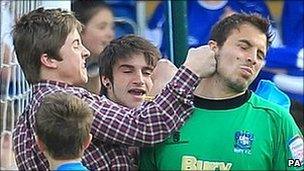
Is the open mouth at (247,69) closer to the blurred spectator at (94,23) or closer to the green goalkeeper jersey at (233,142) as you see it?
the green goalkeeper jersey at (233,142)

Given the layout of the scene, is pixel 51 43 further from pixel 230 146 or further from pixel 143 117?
pixel 230 146

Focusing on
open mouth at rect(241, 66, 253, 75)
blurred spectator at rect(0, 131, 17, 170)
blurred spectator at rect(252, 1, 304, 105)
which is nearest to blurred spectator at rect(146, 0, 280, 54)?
blurred spectator at rect(252, 1, 304, 105)

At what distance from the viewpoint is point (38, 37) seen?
3.10m

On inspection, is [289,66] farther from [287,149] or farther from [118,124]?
[118,124]

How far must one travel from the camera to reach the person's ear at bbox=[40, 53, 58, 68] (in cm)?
310

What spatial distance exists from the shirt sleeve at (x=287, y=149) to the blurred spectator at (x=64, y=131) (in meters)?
0.67

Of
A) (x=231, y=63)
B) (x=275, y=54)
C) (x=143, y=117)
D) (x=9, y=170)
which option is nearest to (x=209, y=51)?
(x=231, y=63)

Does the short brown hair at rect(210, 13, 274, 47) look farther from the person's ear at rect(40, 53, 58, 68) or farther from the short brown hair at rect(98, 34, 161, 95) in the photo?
the person's ear at rect(40, 53, 58, 68)

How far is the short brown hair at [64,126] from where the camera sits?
280cm

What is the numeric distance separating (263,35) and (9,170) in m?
1.83

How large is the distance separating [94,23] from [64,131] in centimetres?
278

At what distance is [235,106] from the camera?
323cm

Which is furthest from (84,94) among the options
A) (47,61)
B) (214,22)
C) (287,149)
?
(214,22)

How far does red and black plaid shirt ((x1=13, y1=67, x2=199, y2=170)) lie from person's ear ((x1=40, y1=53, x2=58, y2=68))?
54mm
